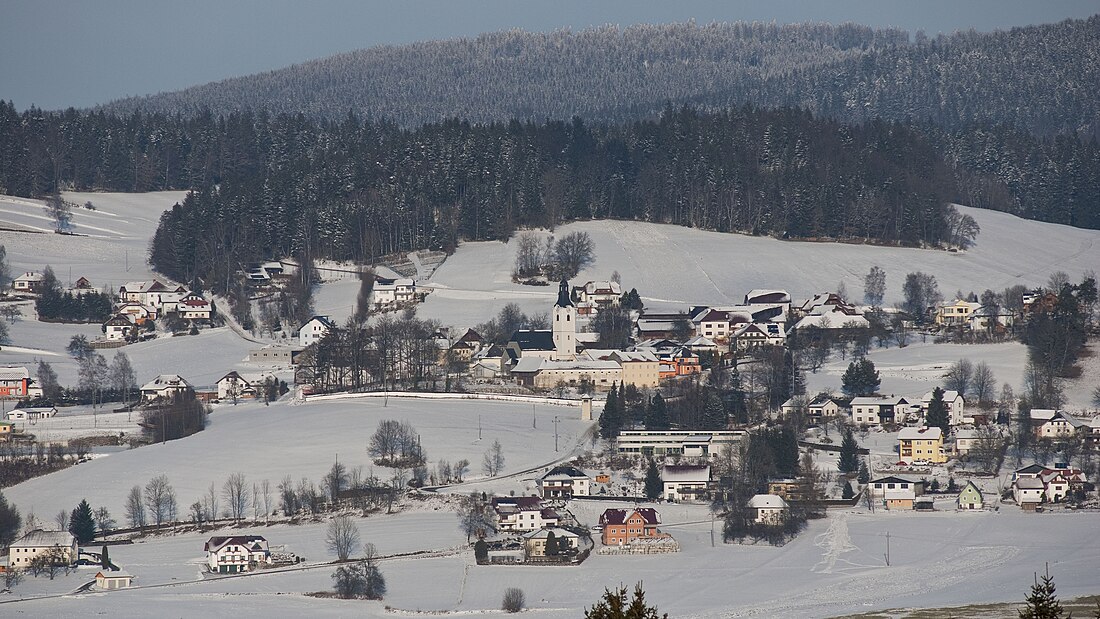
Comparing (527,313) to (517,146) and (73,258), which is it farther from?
(73,258)

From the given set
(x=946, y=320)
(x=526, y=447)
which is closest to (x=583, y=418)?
(x=526, y=447)

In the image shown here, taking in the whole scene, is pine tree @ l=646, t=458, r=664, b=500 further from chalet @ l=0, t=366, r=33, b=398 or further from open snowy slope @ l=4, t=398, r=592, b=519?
chalet @ l=0, t=366, r=33, b=398

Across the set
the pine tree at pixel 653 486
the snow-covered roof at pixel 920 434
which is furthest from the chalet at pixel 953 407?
the pine tree at pixel 653 486

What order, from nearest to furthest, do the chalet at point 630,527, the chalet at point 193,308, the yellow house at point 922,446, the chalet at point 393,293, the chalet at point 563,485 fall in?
the chalet at point 630,527, the chalet at point 563,485, the yellow house at point 922,446, the chalet at point 393,293, the chalet at point 193,308

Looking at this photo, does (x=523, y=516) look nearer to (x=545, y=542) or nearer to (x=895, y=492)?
(x=545, y=542)

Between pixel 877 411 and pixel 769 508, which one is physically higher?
pixel 877 411

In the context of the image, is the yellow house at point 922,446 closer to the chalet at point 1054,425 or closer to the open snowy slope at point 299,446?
the chalet at point 1054,425

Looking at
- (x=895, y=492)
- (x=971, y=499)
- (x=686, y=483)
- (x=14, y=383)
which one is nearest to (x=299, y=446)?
(x=686, y=483)
